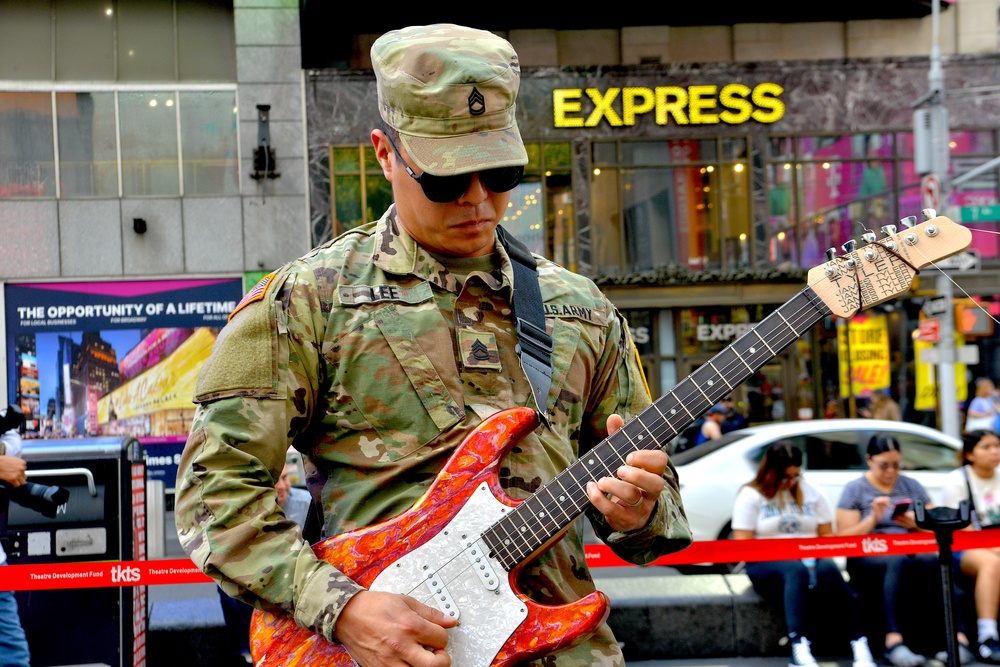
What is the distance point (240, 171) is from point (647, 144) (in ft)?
24.2

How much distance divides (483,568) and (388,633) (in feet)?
0.96

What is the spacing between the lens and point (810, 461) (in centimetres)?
986

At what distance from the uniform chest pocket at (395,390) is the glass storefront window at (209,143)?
1689 centimetres

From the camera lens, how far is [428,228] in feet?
7.87

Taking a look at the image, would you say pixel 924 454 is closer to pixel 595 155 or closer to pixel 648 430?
pixel 648 430

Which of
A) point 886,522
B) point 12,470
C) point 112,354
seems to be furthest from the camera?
point 112,354

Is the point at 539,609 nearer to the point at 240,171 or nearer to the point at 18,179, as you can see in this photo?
the point at 240,171

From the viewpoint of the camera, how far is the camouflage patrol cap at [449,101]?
224cm

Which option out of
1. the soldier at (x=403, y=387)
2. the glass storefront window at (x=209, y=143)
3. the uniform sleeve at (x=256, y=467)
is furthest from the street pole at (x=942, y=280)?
the uniform sleeve at (x=256, y=467)

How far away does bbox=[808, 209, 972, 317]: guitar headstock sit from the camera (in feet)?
7.87

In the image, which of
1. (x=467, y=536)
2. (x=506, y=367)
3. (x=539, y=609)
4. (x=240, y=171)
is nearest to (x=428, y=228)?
(x=506, y=367)

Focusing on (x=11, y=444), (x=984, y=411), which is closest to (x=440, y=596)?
(x=11, y=444)

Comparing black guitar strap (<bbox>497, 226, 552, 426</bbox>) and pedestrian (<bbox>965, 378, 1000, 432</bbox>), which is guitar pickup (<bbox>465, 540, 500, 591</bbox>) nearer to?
black guitar strap (<bbox>497, 226, 552, 426</bbox>)

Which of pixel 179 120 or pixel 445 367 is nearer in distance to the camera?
pixel 445 367
